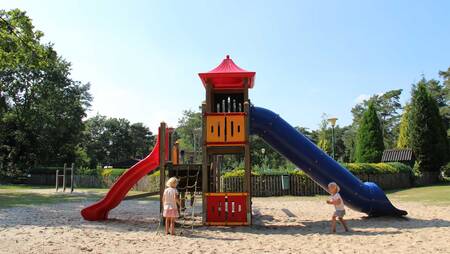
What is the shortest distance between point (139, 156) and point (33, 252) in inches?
3612

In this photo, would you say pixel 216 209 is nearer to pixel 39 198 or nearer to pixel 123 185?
pixel 123 185

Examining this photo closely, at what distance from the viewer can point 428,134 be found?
103 ft

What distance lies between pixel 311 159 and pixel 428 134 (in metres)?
23.7

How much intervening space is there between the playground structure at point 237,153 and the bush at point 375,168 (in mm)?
13406

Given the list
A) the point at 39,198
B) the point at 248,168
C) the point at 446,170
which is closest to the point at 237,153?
the point at 248,168

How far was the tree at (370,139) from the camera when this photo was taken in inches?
1323

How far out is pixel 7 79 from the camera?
4447cm

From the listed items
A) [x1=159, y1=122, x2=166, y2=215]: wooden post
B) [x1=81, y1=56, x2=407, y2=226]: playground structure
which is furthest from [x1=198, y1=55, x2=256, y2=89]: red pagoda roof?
[x1=159, y1=122, x2=166, y2=215]: wooden post

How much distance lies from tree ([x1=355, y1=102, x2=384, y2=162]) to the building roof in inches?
124

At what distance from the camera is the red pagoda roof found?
11.4 meters

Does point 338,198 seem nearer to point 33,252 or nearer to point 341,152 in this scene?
point 33,252

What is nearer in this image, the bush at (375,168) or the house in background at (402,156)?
the bush at (375,168)

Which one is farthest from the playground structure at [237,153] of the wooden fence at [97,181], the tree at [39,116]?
the tree at [39,116]

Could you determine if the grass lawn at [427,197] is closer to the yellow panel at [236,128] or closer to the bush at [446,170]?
the yellow panel at [236,128]
